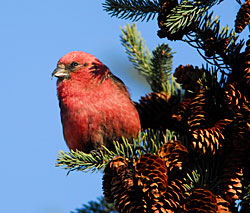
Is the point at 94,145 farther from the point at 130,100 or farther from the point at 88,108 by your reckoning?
the point at 130,100

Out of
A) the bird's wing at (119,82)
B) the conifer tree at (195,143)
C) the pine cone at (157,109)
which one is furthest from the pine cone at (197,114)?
the bird's wing at (119,82)

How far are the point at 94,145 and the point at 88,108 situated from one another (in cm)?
26

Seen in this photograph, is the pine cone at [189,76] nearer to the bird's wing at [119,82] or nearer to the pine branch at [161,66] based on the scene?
the pine branch at [161,66]

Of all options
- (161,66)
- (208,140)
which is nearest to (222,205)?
(208,140)

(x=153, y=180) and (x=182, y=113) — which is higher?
(x=182, y=113)

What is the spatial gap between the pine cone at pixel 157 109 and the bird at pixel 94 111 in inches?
3.3

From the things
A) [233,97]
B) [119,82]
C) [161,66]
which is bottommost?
[233,97]

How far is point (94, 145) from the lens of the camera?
2.45 m

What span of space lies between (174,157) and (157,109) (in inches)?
30.2

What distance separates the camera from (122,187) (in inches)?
58.3

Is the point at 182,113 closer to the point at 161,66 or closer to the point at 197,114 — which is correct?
the point at 197,114

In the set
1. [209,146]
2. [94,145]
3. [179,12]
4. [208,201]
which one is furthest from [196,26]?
[94,145]

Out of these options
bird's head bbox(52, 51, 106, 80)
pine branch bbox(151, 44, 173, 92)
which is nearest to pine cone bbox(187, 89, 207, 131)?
pine branch bbox(151, 44, 173, 92)

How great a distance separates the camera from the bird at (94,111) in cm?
241
